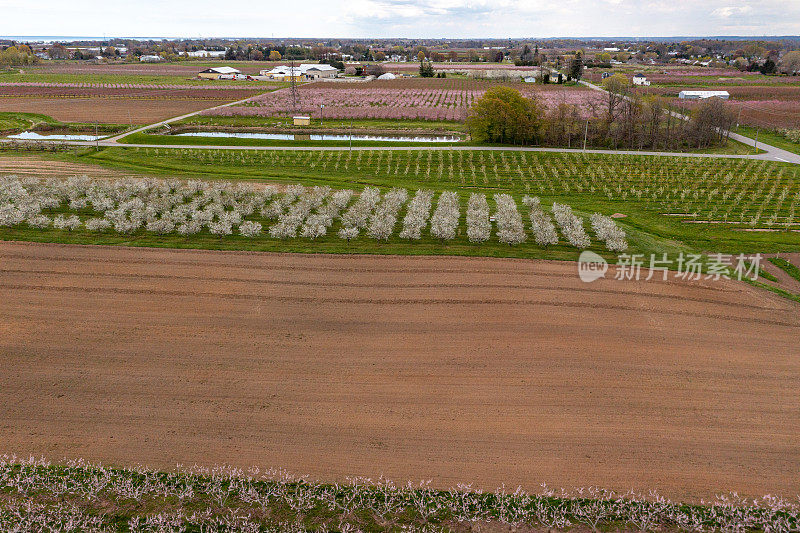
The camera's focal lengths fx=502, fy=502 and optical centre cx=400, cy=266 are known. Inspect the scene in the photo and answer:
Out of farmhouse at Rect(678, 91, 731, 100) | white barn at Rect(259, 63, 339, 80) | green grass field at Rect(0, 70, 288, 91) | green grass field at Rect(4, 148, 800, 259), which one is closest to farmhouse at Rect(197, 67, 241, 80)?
green grass field at Rect(0, 70, 288, 91)

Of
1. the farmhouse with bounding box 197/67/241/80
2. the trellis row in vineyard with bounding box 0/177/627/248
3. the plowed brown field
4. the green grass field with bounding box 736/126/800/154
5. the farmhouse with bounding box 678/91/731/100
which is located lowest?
the trellis row in vineyard with bounding box 0/177/627/248

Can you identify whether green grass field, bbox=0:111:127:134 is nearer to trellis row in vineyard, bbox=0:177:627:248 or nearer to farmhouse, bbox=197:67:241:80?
trellis row in vineyard, bbox=0:177:627:248

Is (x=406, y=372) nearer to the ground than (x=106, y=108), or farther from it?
nearer to the ground

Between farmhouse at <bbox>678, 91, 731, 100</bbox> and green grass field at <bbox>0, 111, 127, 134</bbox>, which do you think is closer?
green grass field at <bbox>0, 111, 127, 134</bbox>

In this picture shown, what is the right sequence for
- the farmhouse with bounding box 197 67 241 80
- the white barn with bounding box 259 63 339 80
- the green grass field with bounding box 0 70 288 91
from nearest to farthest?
the green grass field with bounding box 0 70 288 91
the farmhouse with bounding box 197 67 241 80
the white barn with bounding box 259 63 339 80

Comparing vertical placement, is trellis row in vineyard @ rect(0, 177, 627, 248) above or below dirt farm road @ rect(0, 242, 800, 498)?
above

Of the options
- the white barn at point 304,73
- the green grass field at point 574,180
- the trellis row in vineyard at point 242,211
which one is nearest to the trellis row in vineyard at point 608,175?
the green grass field at point 574,180

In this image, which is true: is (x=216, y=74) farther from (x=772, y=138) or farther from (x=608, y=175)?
(x=772, y=138)

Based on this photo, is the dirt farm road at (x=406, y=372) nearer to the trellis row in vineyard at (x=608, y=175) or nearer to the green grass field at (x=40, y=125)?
the trellis row in vineyard at (x=608, y=175)

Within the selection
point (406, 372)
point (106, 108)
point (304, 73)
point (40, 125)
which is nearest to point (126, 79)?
point (304, 73)
